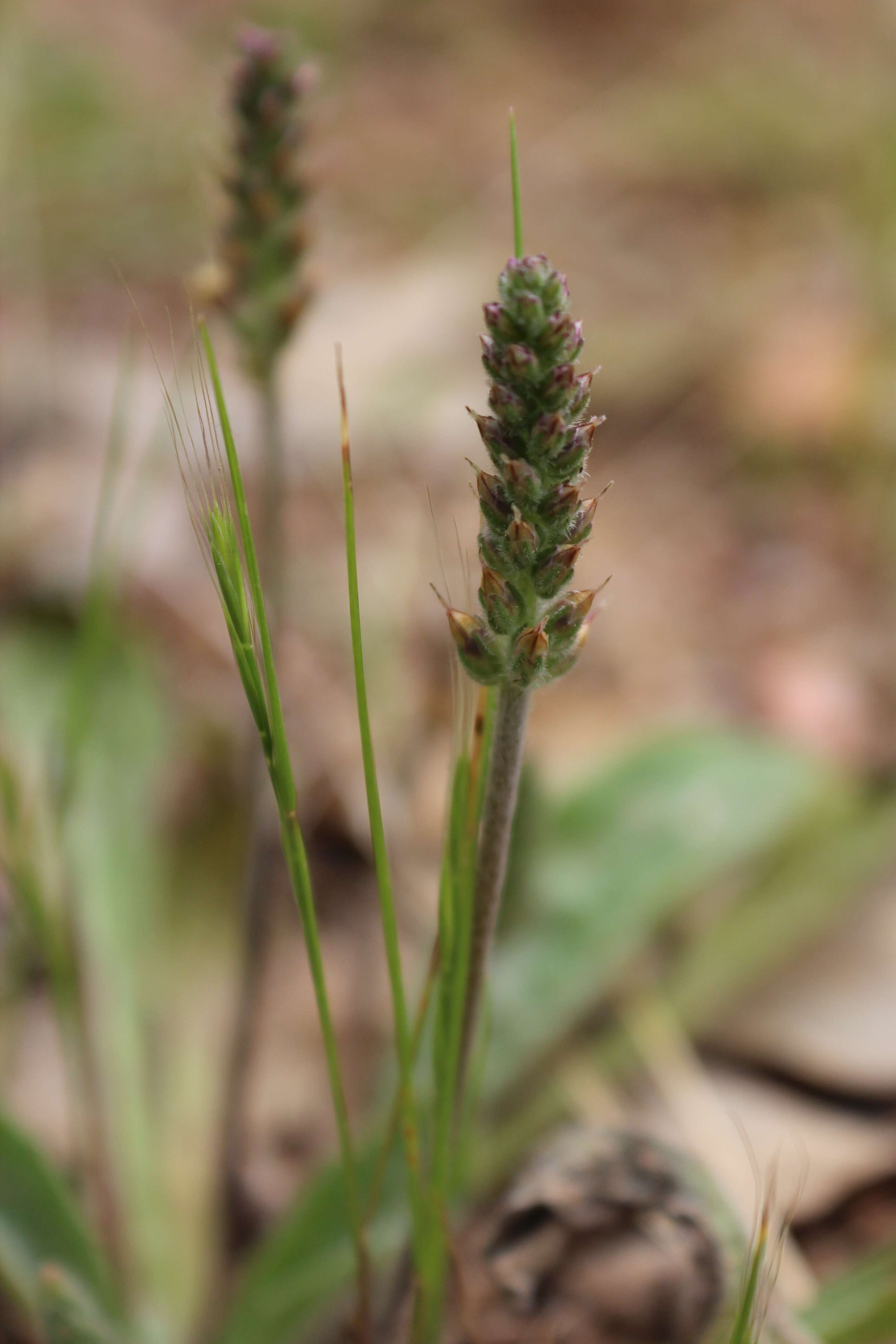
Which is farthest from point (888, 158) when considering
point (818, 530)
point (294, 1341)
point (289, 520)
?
point (294, 1341)

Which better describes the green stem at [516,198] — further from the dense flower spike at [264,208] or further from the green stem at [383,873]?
the dense flower spike at [264,208]

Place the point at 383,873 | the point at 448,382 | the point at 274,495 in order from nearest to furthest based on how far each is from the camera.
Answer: the point at 383,873 → the point at 274,495 → the point at 448,382

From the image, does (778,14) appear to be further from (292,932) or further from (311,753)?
(292,932)

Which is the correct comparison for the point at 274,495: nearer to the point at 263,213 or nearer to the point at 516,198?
the point at 263,213

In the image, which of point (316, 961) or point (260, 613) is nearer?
point (260, 613)

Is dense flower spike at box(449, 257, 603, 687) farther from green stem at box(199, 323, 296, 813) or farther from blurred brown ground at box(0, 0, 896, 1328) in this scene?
blurred brown ground at box(0, 0, 896, 1328)


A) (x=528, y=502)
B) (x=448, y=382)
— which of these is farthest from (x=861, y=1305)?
(x=448, y=382)

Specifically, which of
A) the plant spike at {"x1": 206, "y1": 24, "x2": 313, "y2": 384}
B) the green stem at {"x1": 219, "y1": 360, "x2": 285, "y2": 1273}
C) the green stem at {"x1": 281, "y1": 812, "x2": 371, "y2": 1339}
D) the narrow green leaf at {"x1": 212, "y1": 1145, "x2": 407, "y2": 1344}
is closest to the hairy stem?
the green stem at {"x1": 281, "y1": 812, "x2": 371, "y2": 1339}

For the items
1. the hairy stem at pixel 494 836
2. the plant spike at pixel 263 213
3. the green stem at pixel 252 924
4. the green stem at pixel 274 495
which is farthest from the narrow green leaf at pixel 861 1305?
the plant spike at pixel 263 213
